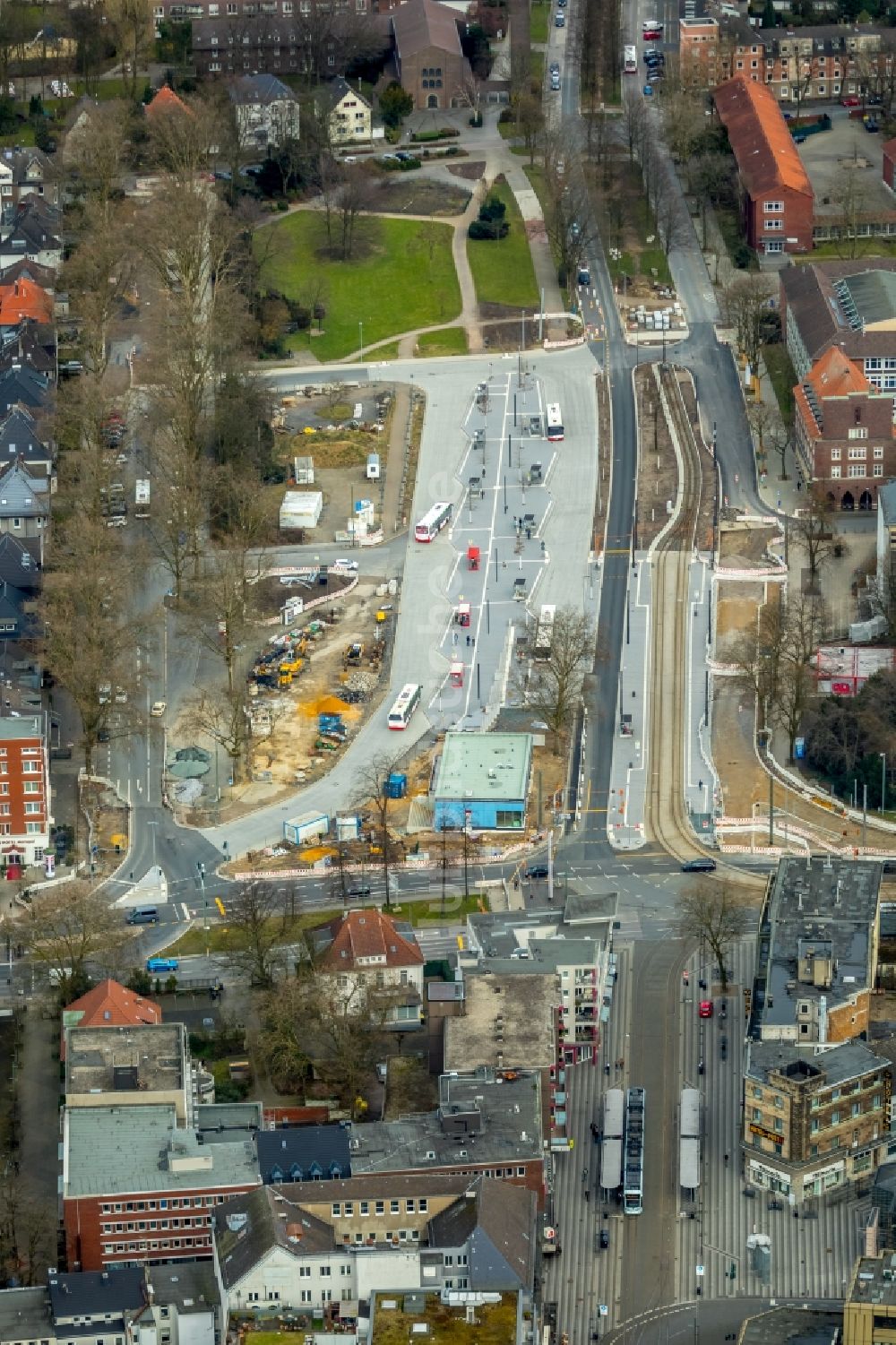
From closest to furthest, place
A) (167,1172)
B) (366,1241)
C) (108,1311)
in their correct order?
(108,1311) < (366,1241) < (167,1172)

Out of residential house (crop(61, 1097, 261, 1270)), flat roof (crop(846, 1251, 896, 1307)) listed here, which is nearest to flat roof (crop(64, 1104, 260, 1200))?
residential house (crop(61, 1097, 261, 1270))

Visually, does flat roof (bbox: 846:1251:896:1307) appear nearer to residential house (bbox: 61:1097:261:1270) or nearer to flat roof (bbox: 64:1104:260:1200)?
flat roof (bbox: 64:1104:260:1200)

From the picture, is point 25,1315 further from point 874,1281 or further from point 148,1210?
point 874,1281

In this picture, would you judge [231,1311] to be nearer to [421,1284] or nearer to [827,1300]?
[421,1284]

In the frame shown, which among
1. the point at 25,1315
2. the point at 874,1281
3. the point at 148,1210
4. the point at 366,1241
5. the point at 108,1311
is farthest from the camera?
the point at 148,1210

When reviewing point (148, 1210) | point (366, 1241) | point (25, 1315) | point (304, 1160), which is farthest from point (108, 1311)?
point (304, 1160)
